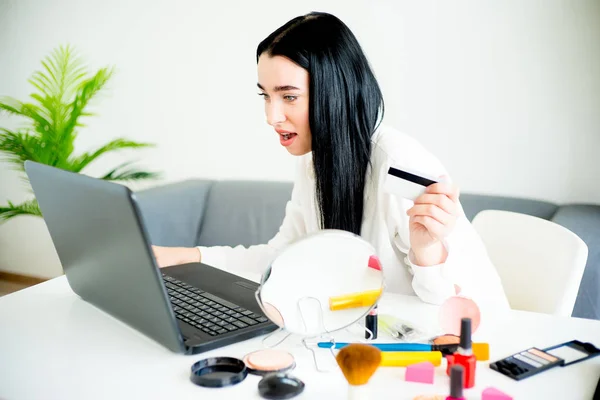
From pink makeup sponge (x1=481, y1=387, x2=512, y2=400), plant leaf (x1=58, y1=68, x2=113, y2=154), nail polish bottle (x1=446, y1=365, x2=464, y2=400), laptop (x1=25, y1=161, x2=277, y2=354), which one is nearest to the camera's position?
nail polish bottle (x1=446, y1=365, x2=464, y2=400)

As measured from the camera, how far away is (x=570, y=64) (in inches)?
79.0

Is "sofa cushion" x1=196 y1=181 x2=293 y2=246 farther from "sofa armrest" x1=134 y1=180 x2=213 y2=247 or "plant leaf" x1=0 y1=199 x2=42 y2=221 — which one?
"plant leaf" x1=0 y1=199 x2=42 y2=221

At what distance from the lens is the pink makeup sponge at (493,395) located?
70 centimetres

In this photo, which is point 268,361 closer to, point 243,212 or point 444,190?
point 444,190

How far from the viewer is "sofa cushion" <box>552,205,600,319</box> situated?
1.73 m

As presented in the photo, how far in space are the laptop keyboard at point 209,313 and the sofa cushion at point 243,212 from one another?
1.32 m

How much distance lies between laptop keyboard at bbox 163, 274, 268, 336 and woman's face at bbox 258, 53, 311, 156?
0.37 metres

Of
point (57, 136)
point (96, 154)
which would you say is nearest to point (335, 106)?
point (96, 154)

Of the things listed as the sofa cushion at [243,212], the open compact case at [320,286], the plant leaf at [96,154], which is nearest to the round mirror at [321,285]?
the open compact case at [320,286]

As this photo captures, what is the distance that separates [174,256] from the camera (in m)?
1.29

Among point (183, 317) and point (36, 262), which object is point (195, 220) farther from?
point (183, 317)

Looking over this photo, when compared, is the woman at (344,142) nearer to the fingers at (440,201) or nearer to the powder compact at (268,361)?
the fingers at (440,201)

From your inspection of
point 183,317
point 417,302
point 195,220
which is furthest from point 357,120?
point 195,220

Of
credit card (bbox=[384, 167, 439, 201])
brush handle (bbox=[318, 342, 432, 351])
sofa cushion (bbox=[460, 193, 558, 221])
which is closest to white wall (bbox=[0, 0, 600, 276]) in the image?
sofa cushion (bbox=[460, 193, 558, 221])
